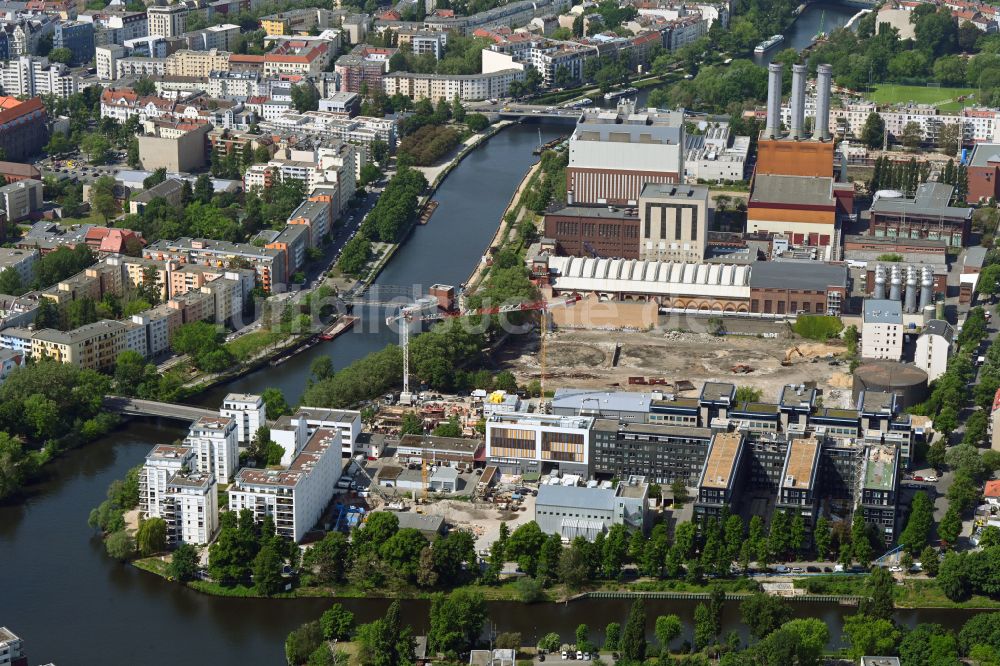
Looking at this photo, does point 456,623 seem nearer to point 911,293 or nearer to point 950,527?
point 950,527

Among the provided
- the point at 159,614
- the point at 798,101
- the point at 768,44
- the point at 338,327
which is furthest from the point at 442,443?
the point at 768,44

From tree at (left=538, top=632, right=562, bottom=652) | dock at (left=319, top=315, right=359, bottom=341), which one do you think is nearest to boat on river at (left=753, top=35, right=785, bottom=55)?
dock at (left=319, top=315, right=359, bottom=341)

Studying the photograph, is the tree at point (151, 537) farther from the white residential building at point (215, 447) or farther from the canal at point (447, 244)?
the canal at point (447, 244)

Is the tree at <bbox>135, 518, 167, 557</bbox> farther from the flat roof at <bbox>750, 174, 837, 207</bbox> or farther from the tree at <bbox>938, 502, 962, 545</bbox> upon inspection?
the flat roof at <bbox>750, 174, 837, 207</bbox>

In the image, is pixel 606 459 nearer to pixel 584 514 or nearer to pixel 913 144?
pixel 584 514

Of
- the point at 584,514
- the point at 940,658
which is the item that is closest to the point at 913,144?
the point at 584,514

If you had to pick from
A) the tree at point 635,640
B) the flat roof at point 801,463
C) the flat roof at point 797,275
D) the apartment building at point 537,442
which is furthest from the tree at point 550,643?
the flat roof at point 797,275
